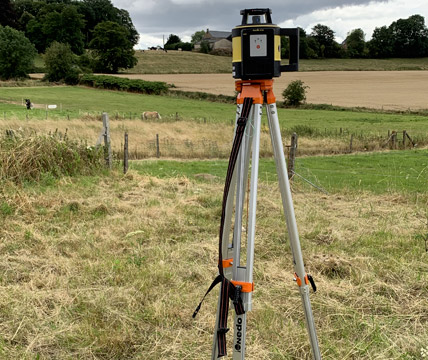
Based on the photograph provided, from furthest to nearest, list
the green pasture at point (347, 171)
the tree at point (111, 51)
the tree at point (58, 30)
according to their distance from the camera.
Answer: the tree at point (58, 30) < the tree at point (111, 51) < the green pasture at point (347, 171)

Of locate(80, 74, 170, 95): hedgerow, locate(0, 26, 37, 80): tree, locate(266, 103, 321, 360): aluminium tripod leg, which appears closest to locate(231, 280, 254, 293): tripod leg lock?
locate(266, 103, 321, 360): aluminium tripod leg

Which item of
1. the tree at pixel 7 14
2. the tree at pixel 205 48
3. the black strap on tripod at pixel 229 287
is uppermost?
the tree at pixel 7 14

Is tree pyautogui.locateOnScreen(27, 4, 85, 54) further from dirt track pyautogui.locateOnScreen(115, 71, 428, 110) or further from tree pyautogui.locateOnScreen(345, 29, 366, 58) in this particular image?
tree pyautogui.locateOnScreen(345, 29, 366, 58)

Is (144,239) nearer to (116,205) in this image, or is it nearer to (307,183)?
(116,205)

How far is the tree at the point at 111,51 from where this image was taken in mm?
66062

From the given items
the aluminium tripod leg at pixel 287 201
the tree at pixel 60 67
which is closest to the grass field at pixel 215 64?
the tree at pixel 60 67

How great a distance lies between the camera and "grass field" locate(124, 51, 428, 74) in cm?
6689

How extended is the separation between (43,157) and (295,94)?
35.8m

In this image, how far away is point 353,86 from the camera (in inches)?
2098

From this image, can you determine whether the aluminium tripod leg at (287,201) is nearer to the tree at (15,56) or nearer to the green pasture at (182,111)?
the green pasture at (182,111)

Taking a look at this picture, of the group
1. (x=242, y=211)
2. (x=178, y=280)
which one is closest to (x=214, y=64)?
(x=178, y=280)

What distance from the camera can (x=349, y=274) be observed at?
4188 millimetres

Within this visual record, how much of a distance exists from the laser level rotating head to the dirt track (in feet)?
135

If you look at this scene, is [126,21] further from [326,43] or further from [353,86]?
[353,86]
